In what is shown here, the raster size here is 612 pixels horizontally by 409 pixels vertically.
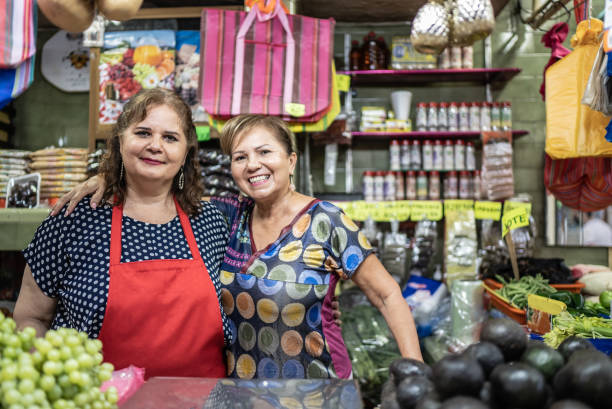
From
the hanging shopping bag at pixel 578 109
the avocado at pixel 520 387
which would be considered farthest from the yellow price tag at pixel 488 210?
the avocado at pixel 520 387

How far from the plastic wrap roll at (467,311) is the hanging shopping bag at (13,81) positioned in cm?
255

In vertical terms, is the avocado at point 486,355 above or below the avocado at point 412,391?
above

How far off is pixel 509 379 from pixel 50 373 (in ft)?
2.17

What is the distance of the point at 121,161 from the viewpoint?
168 cm

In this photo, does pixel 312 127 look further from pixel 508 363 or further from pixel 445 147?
pixel 508 363

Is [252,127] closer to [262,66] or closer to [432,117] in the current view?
[262,66]

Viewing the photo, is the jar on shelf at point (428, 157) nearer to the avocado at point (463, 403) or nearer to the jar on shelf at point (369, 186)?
the jar on shelf at point (369, 186)

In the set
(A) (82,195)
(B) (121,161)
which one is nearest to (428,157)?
(B) (121,161)

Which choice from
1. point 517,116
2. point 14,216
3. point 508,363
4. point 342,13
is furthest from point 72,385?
point 517,116

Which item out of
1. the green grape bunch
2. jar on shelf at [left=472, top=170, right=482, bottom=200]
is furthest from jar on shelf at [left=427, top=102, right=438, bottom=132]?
the green grape bunch

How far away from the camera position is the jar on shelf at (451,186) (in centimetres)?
389

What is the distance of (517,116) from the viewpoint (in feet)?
13.8

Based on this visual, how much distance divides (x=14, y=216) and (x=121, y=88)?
129cm

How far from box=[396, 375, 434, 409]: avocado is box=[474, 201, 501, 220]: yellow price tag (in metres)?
2.91
